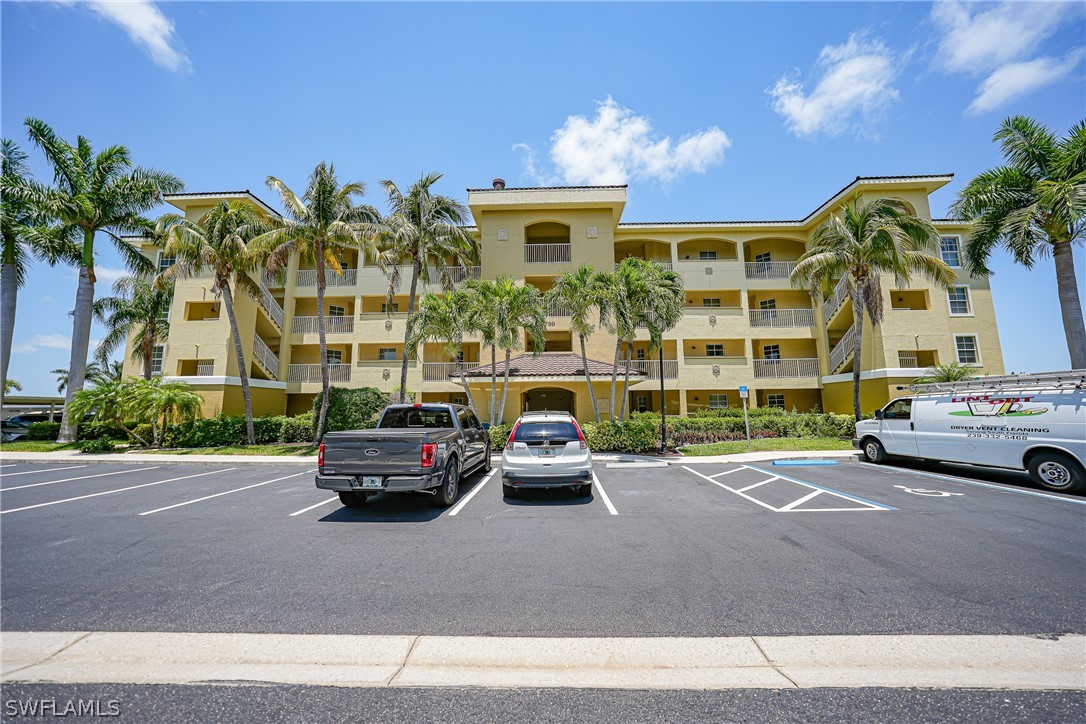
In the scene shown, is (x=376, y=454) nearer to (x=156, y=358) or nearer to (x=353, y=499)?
(x=353, y=499)

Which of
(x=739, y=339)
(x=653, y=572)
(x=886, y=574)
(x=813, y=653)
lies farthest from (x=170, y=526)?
(x=739, y=339)

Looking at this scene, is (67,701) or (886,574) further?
(886,574)

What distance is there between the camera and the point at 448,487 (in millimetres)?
8328

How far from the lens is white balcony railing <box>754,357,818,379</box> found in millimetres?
25297

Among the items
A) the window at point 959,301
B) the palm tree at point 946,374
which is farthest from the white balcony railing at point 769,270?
the palm tree at point 946,374

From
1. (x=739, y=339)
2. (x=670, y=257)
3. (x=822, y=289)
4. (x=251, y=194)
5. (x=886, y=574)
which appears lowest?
(x=886, y=574)

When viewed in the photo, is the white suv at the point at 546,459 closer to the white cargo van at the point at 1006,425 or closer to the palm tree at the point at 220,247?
the white cargo van at the point at 1006,425

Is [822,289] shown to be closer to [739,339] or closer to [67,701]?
[739,339]

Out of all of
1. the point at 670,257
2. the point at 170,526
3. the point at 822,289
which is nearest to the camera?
the point at 170,526

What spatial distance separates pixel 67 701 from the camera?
2805 millimetres

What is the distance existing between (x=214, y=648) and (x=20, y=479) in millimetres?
14907

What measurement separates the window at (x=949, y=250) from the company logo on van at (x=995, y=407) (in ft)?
60.5

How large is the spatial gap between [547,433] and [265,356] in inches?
893

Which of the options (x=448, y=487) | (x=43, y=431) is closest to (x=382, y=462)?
(x=448, y=487)
